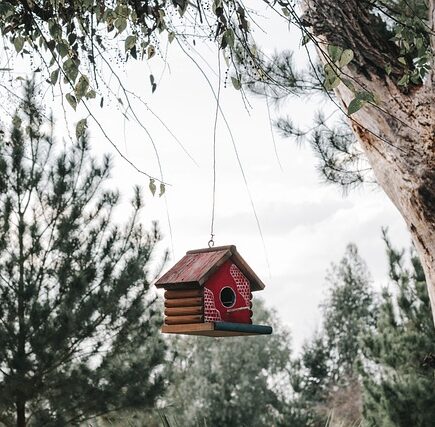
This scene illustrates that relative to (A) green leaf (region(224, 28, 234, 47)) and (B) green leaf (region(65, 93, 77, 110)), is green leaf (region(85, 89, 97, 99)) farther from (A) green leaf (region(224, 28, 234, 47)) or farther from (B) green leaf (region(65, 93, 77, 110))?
(A) green leaf (region(224, 28, 234, 47))

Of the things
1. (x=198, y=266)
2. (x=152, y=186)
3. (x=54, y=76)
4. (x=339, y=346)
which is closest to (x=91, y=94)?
(x=54, y=76)

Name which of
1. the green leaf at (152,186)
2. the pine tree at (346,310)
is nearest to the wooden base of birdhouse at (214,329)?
the green leaf at (152,186)

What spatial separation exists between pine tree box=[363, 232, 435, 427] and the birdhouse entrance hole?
546 centimetres

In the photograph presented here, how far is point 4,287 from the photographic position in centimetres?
916

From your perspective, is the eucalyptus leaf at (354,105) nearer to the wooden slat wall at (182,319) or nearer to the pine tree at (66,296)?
the wooden slat wall at (182,319)

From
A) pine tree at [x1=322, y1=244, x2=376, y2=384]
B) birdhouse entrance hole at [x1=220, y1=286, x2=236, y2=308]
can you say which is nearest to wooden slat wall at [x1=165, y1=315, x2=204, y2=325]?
birdhouse entrance hole at [x1=220, y1=286, x2=236, y2=308]

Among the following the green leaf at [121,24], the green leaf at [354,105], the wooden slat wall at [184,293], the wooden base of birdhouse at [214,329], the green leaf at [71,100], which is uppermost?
the green leaf at [121,24]

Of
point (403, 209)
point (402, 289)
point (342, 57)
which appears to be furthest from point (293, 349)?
point (342, 57)

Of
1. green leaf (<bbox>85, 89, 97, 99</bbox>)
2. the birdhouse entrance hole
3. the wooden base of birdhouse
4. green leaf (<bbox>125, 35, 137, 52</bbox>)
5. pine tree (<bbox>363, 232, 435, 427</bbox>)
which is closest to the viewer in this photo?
green leaf (<bbox>125, 35, 137, 52</bbox>)

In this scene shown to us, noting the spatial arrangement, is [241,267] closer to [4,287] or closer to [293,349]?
[4,287]

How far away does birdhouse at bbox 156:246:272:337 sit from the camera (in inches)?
136

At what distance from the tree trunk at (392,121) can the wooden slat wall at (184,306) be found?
4.09 feet

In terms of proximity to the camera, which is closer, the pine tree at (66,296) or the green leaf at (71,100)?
the green leaf at (71,100)

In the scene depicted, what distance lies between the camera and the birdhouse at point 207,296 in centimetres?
345
